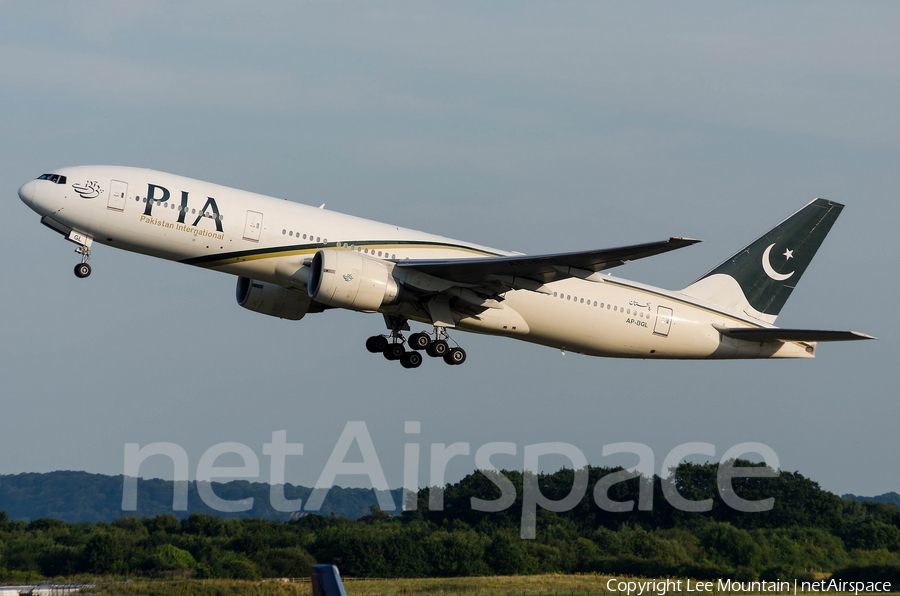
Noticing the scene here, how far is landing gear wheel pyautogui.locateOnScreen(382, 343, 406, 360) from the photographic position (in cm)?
3359

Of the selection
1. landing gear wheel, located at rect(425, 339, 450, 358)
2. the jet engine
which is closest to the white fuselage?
landing gear wheel, located at rect(425, 339, 450, 358)

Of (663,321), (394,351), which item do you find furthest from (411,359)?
(663,321)

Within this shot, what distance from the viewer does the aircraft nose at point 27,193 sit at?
92.5ft

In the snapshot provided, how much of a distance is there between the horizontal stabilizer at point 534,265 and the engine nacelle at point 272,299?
5360 millimetres

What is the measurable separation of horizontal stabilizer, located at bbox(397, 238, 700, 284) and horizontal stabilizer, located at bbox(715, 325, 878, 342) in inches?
345

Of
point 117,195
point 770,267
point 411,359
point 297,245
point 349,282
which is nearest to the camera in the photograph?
point 117,195

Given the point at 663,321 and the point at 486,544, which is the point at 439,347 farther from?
the point at 486,544

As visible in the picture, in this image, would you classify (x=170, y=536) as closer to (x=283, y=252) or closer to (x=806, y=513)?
(x=283, y=252)

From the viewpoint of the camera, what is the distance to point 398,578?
37.1 m

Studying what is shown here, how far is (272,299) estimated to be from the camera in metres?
33.8

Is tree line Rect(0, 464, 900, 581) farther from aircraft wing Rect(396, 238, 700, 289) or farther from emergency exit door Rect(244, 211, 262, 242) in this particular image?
emergency exit door Rect(244, 211, 262, 242)

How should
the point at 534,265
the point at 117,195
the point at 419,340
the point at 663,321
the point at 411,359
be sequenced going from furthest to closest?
the point at 663,321, the point at 411,359, the point at 419,340, the point at 534,265, the point at 117,195

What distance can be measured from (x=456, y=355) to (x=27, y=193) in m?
14.1

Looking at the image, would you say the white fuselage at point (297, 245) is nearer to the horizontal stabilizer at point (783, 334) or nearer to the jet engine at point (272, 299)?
the horizontal stabilizer at point (783, 334)
